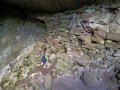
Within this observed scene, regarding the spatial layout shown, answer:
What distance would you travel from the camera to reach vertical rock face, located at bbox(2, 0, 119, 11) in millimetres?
2744

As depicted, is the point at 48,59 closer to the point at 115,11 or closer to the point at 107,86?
the point at 107,86

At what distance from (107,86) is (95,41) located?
2.06ft

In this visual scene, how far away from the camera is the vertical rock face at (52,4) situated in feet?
9.00

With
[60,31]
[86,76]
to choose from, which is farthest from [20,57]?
[86,76]

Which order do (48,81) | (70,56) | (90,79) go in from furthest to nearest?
(70,56), (48,81), (90,79)

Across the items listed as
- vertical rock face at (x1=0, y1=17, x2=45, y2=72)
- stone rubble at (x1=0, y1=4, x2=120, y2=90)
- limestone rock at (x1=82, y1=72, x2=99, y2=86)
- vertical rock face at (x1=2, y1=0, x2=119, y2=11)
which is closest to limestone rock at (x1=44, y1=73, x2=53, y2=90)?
stone rubble at (x1=0, y1=4, x2=120, y2=90)

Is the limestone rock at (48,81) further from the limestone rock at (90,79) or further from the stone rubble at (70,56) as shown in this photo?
the limestone rock at (90,79)

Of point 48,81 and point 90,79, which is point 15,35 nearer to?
point 48,81

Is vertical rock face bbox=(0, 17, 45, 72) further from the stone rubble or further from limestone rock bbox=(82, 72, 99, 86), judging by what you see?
limestone rock bbox=(82, 72, 99, 86)

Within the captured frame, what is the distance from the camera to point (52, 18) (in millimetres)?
3129

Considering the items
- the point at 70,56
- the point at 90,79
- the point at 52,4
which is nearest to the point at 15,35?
the point at 52,4

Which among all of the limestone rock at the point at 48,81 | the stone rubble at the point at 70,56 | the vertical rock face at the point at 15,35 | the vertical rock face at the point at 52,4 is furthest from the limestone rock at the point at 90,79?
the vertical rock face at the point at 15,35

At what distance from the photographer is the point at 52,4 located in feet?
9.64

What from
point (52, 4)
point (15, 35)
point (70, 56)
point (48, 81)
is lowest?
point (48, 81)
